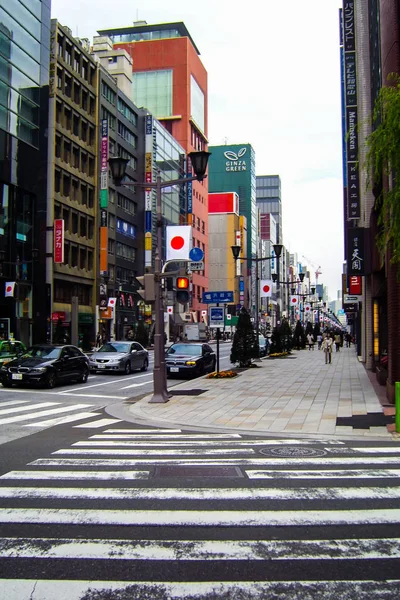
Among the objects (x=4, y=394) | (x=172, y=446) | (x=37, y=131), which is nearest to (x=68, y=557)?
(x=172, y=446)

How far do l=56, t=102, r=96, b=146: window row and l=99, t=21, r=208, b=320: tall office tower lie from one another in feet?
101

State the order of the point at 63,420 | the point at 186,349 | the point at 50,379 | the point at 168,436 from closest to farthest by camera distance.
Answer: the point at 168,436, the point at 63,420, the point at 50,379, the point at 186,349

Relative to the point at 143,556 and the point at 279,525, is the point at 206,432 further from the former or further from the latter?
the point at 143,556

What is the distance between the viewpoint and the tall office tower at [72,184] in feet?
171

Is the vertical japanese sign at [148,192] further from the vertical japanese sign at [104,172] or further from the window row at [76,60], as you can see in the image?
the window row at [76,60]

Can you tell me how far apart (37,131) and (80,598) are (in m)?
49.8

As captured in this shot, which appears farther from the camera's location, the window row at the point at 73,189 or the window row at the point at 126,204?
the window row at the point at 126,204

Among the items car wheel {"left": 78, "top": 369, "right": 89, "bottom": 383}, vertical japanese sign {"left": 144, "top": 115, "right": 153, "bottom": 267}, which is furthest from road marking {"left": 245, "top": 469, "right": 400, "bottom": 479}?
vertical japanese sign {"left": 144, "top": 115, "right": 153, "bottom": 267}

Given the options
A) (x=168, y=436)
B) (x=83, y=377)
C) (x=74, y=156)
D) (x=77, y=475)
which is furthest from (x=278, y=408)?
(x=74, y=156)

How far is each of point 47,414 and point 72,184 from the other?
45.9 m

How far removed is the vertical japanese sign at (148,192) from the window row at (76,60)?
47.8ft

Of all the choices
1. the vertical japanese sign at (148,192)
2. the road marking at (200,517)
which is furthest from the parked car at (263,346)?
the road marking at (200,517)

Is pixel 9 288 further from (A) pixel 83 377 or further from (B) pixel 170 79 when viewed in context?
(B) pixel 170 79

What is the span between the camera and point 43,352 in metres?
22.4
